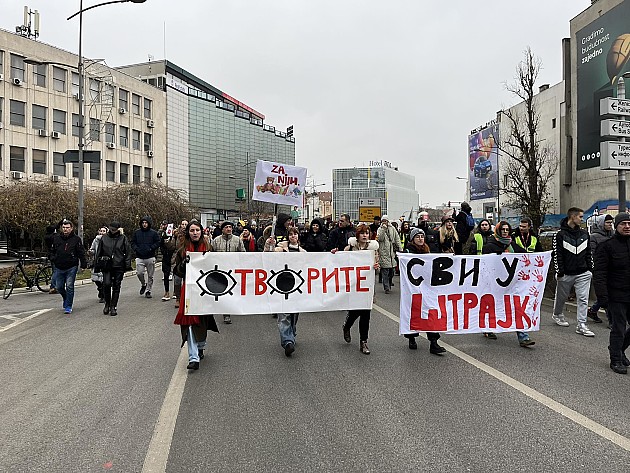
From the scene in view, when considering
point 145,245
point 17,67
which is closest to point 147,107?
point 17,67

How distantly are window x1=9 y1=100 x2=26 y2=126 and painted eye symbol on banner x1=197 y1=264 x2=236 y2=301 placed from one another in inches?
1648

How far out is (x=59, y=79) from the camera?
45250 millimetres

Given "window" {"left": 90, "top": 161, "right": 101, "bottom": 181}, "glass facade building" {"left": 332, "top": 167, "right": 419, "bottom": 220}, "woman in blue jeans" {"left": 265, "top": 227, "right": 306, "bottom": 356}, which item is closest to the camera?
"woman in blue jeans" {"left": 265, "top": 227, "right": 306, "bottom": 356}

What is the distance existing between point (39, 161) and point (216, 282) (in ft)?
141

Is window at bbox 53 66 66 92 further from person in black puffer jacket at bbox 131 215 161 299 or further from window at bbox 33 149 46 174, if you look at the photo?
person in black puffer jacket at bbox 131 215 161 299

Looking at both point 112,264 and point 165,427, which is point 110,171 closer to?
point 112,264

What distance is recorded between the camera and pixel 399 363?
259 inches

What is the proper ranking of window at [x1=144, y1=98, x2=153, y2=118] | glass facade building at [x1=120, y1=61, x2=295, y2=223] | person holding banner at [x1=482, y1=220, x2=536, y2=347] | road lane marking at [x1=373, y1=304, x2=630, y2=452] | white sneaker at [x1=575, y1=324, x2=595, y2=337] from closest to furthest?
road lane marking at [x1=373, y1=304, x2=630, y2=452], white sneaker at [x1=575, y1=324, x2=595, y2=337], person holding banner at [x1=482, y1=220, x2=536, y2=347], window at [x1=144, y1=98, x2=153, y2=118], glass facade building at [x1=120, y1=61, x2=295, y2=223]

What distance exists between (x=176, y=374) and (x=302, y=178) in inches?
409

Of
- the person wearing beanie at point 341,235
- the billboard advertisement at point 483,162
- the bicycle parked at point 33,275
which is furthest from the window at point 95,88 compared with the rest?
the billboard advertisement at point 483,162

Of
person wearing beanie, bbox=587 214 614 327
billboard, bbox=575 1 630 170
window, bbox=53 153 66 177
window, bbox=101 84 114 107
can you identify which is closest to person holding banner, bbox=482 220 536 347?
person wearing beanie, bbox=587 214 614 327

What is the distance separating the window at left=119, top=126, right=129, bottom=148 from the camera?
177 feet

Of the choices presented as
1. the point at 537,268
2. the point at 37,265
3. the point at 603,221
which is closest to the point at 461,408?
the point at 537,268

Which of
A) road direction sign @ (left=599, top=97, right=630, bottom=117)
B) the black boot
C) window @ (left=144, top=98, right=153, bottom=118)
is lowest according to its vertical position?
the black boot
